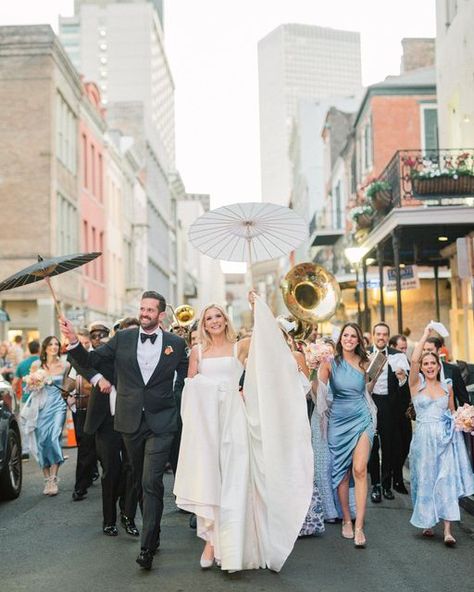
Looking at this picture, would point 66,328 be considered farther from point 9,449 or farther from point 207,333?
point 9,449

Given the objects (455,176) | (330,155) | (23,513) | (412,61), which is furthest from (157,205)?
(23,513)

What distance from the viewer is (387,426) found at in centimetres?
949

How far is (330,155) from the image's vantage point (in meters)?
41.6

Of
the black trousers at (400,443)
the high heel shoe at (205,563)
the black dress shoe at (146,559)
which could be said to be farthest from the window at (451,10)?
the black dress shoe at (146,559)

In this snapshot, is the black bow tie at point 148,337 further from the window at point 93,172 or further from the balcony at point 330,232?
the window at point 93,172

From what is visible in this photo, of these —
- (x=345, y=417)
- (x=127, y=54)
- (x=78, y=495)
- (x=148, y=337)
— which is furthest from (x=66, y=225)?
(x=127, y=54)

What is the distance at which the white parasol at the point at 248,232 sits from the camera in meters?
7.52

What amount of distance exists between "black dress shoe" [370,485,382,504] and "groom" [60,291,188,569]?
3218mm

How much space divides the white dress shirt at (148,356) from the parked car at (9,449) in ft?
9.52

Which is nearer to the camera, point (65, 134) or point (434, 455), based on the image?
point (434, 455)

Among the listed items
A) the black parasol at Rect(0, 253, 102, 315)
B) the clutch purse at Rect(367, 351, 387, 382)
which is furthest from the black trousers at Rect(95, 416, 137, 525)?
the clutch purse at Rect(367, 351, 387, 382)

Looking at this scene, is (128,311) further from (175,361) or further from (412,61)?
(175,361)

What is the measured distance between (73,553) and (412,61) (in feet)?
104

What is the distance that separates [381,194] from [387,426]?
914 cm
